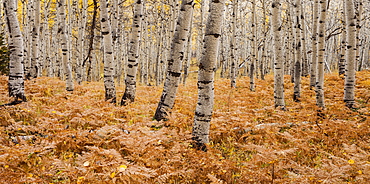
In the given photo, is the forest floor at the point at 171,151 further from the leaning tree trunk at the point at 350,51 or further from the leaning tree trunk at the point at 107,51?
the leaning tree trunk at the point at 350,51

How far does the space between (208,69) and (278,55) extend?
451cm

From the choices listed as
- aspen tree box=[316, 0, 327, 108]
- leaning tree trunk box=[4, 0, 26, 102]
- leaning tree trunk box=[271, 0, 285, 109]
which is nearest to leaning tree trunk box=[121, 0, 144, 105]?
leaning tree trunk box=[4, 0, 26, 102]

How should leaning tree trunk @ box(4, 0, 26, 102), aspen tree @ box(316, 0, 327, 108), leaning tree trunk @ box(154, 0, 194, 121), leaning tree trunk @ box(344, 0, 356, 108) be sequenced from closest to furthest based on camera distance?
1. leaning tree trunk @ box(154, 0, 194, 121)
2. leaning tree trunk @ box(4, 0, 26, 102)
3. aspen tree @ box(316, 0, 327, 108)
4. leaning tree trunk @ box(344, 0, 356, 108)

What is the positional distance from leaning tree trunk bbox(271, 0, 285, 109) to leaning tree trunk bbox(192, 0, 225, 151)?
4.15 metres

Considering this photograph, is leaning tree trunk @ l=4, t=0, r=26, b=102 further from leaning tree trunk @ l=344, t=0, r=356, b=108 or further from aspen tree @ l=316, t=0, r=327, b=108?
leaning tree trunk @ l=344, t=0, r=356, b=108

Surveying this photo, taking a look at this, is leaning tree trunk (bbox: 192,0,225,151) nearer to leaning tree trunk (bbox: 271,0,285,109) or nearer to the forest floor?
the forest floor

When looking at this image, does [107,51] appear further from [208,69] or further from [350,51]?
[350,51]

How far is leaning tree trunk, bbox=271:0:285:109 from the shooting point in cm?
704

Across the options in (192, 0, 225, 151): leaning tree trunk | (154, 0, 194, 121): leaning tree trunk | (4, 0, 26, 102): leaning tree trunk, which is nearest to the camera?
(192, 0, 225, 151): leaning tree trunk

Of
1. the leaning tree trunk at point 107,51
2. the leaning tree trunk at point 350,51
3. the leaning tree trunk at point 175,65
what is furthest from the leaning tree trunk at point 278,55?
the leaning tree trunk at point 107,51

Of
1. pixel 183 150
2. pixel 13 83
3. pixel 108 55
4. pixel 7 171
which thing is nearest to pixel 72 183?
pixel 7 171

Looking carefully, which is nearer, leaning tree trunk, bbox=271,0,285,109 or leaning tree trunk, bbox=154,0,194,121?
leaning tree trunk, bbox=154,0,194,121

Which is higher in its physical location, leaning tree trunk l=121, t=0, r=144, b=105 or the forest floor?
leaning tree trunk l=121, t=0, r=144, b=105

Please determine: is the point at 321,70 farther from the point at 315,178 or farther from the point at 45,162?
the point at 45,162
